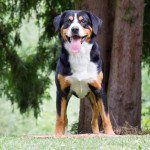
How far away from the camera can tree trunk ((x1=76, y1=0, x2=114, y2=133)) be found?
10945 millimetres

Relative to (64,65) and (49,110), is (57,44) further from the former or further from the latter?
(49,110)

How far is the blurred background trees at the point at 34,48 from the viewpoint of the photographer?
11.2 m

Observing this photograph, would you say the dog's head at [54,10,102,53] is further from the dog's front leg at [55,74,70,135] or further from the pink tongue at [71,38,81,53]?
the dog's front leg at [55,74,70,135]

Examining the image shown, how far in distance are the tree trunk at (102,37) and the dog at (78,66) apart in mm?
2150

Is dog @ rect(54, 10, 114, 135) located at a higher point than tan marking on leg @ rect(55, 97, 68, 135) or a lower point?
higher

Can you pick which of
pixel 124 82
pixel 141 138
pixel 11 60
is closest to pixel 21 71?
pixel 11 60

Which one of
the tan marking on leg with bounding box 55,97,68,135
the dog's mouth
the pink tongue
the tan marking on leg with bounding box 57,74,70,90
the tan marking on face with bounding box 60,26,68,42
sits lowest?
the tan marking on leg with bounding box 55,97,68,135

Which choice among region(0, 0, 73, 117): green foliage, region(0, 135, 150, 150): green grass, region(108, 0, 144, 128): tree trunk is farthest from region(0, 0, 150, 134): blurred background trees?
region(0, 135, 150, 150): green grass

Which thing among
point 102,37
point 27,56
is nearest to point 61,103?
point 102,37

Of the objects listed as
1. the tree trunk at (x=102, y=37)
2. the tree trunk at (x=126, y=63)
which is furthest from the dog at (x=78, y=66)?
the tree trunk at (x=102, y=37)

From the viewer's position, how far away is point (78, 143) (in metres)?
7.20

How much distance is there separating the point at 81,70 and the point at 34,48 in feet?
17.3

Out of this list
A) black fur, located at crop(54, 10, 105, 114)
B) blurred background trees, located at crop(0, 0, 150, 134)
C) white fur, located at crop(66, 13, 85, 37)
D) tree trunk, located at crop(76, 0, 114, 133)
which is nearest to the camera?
white fur, located at crop(66, 13, 85, 37)

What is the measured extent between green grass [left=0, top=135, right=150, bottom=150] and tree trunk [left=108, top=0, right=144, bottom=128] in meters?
2.94
